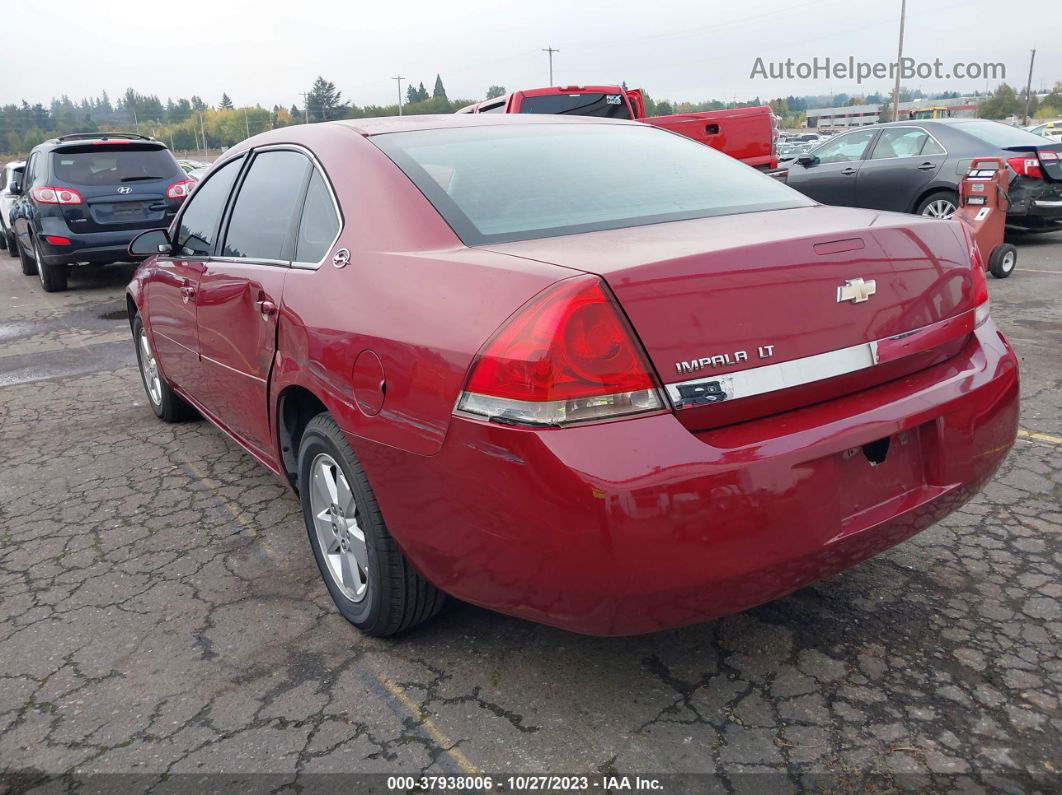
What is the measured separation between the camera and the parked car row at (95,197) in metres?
10.0

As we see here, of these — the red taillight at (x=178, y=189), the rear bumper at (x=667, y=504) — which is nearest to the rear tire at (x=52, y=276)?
the red taillight at (x=178, y=189)

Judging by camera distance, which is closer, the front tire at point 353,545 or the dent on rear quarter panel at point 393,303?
the dent on rear quarter panel at point 393,303

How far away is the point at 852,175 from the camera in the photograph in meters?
10.6

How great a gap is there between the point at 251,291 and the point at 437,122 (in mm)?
921

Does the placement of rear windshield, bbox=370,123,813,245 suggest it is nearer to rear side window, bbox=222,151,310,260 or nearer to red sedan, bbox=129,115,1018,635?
red sedan, bbox=129,115,1018,635

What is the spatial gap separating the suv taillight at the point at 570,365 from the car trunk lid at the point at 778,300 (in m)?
0.05

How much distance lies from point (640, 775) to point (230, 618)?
152 cm

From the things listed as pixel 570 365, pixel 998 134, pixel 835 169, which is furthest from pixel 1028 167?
pixel 570 365

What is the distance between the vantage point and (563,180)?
2.77 m

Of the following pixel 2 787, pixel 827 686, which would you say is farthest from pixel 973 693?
pixel 2 787

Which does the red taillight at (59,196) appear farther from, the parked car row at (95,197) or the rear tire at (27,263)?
the rear tire at (27,263)

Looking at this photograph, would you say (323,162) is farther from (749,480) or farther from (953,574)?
(953,574)

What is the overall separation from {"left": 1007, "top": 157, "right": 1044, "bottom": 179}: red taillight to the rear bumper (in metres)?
8.67

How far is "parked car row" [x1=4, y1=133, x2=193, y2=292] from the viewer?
10.0m
